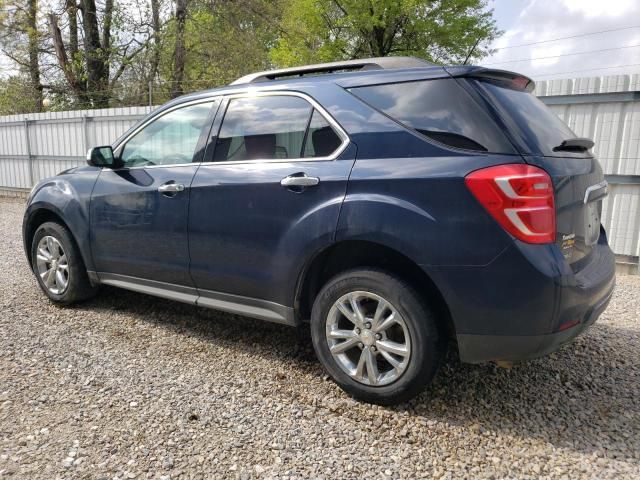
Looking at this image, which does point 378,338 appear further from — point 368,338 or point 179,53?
point 179,53

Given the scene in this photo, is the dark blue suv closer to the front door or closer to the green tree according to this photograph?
the front door

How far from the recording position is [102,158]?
386 cm

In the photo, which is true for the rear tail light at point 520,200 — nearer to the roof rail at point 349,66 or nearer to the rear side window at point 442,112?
the rear side window at point 442,112

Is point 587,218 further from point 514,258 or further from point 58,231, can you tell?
point 58,231

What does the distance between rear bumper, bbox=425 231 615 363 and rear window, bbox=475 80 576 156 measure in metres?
0.53

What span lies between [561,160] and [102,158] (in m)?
3.24

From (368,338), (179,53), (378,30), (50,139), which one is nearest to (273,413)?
(368,338)

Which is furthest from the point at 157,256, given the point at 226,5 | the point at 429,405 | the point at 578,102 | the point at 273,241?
the point at 226,5

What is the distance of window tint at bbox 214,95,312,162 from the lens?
9.91ft

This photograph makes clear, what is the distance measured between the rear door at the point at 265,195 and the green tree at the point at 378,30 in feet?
70.6

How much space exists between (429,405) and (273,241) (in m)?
1.31

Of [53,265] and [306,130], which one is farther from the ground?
[306,130]

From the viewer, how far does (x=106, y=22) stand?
19672mm

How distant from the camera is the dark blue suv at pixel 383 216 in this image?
2.31 metres
